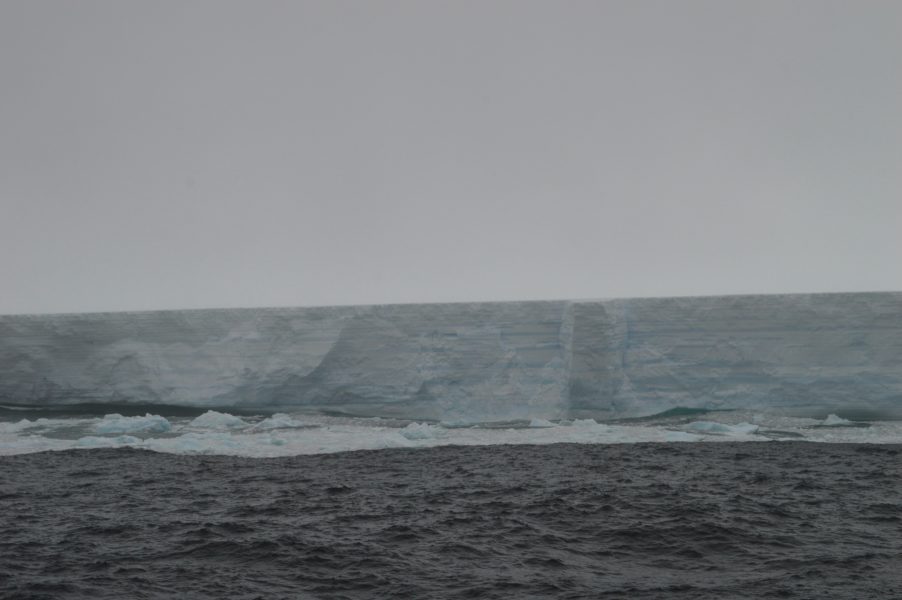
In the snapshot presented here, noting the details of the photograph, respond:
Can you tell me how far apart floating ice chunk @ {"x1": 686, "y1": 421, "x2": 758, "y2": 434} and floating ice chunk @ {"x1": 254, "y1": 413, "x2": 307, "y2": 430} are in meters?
6.25

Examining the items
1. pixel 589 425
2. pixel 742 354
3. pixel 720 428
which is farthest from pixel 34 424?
pixel 742 354

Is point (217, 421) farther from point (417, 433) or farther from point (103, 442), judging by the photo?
point (417, 433)

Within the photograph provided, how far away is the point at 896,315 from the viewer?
45.3 ft

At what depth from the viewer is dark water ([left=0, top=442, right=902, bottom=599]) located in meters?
5.78

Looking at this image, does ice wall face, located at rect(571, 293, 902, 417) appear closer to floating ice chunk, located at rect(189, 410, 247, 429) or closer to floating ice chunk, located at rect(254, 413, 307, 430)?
floating ice chunk, located at rect(254, 413, 307, 430)

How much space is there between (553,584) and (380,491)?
421 centimetres

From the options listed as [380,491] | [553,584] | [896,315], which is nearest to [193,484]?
[380,491]

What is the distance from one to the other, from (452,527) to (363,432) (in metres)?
5.46

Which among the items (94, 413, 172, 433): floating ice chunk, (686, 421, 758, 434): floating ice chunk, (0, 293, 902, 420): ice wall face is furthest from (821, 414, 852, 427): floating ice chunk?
(94, 413, 172, 433): floating ice chunk

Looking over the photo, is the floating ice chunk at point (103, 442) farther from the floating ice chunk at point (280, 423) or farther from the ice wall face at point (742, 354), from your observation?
the ice wall face at point (742, 354)

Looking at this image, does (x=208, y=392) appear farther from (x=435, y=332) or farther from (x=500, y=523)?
(x=500, y=523)

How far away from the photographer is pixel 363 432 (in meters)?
12.9

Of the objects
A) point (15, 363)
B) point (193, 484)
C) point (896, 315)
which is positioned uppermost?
point (896, 315)

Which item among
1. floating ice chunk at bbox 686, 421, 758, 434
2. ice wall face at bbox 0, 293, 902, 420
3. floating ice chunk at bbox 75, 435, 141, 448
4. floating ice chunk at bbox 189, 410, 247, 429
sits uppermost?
ice wall face at bbox 0, 293, 902, 420
